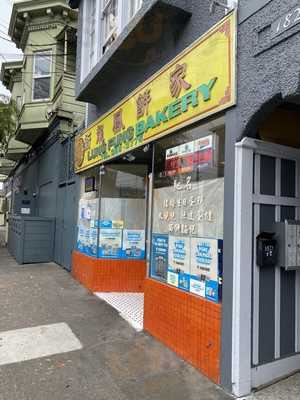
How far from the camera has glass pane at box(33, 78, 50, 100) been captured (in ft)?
44.9


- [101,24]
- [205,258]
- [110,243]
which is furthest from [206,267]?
[101,24]

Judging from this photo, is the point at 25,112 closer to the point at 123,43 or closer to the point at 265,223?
the point at 123,43

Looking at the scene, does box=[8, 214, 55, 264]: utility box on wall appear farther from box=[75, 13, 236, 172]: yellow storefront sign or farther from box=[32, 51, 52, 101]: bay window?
box=[75, 13, 236, 172]: yellow storefront sign

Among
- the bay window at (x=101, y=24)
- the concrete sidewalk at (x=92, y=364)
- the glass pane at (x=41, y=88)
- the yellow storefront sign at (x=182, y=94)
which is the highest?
the glass pane at (x=41, y=88)

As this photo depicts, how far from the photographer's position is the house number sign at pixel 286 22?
2.99 m

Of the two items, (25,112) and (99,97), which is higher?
(25,112)

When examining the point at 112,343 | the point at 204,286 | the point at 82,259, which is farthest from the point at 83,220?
the point at 204,286

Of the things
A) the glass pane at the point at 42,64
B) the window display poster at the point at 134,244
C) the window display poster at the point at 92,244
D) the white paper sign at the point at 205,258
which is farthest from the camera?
the glass pane at the point at 42,64

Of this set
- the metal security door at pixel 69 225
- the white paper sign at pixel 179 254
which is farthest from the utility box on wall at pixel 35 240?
the white paper sign at pixel 179 254

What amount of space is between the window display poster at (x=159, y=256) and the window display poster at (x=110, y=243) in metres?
2.34

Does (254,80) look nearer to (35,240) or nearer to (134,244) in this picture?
(134,244)

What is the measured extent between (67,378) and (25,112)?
38.9 feet

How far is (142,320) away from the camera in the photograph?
18.3 feet

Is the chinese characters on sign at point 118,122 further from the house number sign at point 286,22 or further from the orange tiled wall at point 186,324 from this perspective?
the house number sign at point 286,22
